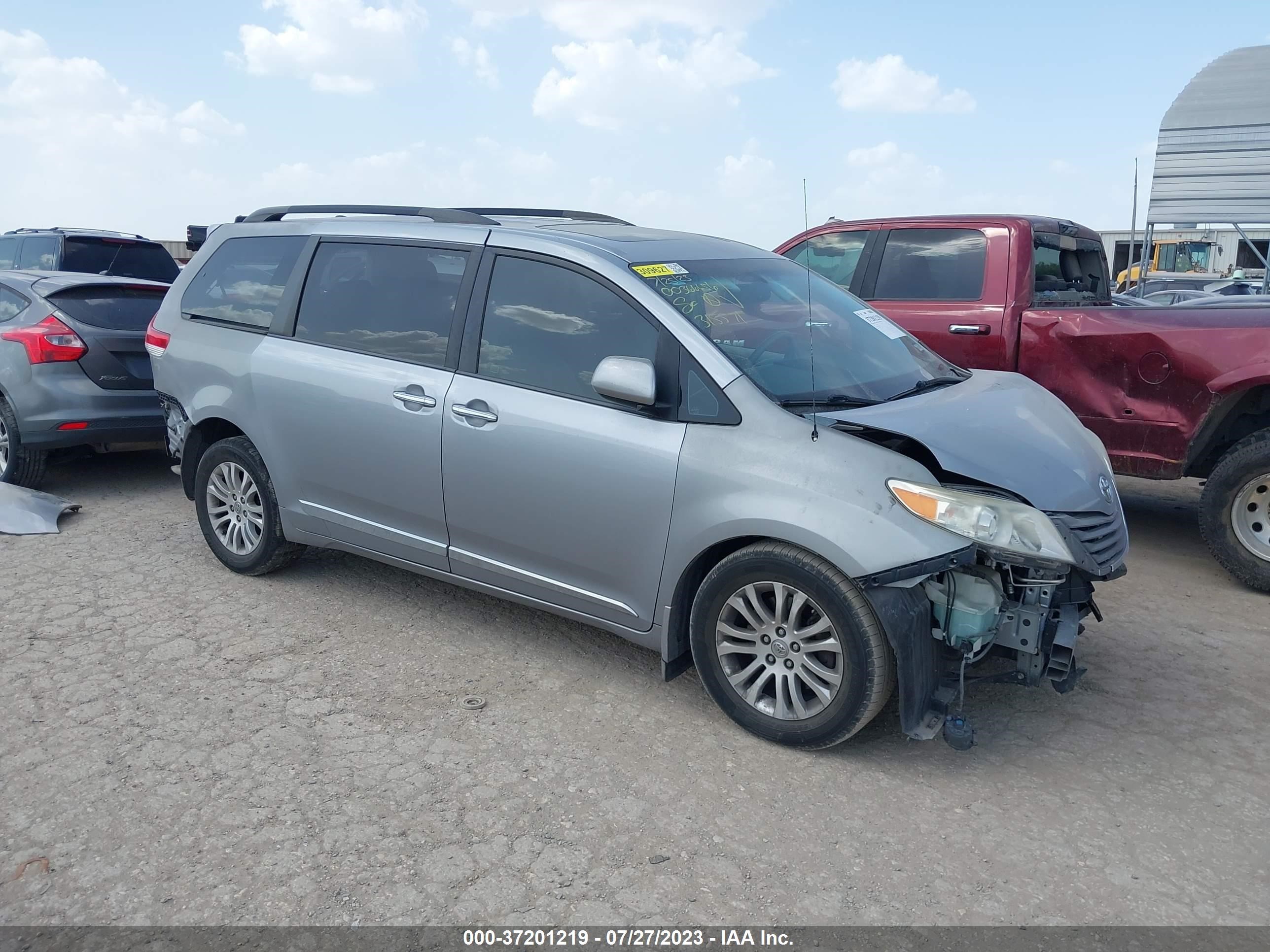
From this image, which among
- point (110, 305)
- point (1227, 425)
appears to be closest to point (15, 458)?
point (110, 305)

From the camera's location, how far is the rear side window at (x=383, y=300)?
14.5 feet

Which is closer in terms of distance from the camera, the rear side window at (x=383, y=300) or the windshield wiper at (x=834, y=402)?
the windshield wiper at (x=834, y=402)

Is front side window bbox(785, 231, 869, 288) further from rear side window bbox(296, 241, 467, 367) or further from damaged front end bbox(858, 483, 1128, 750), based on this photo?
damaged front end bbox(858, 483, 1128, 750)

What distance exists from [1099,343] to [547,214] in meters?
3.25

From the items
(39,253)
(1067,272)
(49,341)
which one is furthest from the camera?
(39,253)

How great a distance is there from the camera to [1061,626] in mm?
3559

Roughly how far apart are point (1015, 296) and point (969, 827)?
13.4 ft

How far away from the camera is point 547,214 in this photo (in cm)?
551

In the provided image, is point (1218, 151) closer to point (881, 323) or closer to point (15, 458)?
point (881, 323)

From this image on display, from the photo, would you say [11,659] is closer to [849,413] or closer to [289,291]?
[289,291]

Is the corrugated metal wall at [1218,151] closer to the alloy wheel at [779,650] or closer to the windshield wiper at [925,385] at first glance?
the windshield wiper at [925,385]

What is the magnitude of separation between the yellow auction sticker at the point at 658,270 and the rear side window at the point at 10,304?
5134mm

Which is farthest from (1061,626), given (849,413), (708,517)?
(708,517)

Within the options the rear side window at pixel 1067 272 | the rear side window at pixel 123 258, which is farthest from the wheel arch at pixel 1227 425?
the rear side window at pixel 123 258
